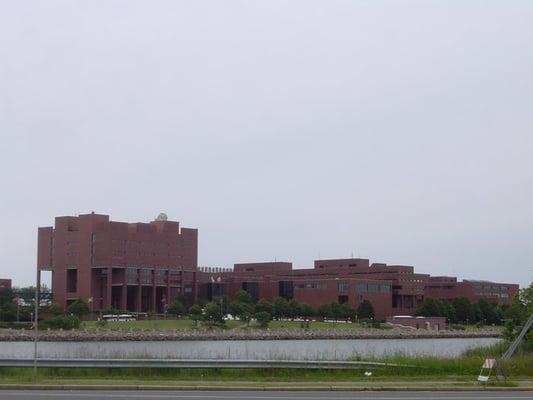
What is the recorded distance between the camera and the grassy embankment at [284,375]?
29.5 metres

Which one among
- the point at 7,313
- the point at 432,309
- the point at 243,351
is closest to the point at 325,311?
the point at 432,309

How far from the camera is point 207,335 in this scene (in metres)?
132

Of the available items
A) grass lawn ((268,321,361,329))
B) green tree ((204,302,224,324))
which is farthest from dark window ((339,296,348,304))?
green tree ((204,302,224,324))

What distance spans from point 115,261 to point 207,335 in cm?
4510

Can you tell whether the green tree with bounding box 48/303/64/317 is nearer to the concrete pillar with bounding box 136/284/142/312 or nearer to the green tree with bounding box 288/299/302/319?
the concrete pillar with bounding box 136/284/142/312

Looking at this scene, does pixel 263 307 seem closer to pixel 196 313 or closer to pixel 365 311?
pixel 196 313

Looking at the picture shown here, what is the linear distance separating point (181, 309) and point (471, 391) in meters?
145

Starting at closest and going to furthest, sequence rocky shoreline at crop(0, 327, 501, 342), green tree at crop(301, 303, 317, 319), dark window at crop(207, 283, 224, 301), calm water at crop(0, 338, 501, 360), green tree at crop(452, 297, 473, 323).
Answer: calm water at crop(0, 338, 501, 360), rocky shoreline at crop(0, 327, 501, 342), green tree at crop(301, 303, 317, 319), green tree at crop(452, 297, 473, 323), dark window at crop(207, 283, 224, 301)

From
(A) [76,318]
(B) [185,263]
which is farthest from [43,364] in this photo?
(B) [185,263]

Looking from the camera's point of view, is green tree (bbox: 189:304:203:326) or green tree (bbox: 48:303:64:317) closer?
green tree (bbox: 189:304:203:326)

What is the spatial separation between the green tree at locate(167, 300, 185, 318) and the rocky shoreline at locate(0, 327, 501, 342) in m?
23.8

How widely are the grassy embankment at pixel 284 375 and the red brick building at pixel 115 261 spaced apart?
457 feet

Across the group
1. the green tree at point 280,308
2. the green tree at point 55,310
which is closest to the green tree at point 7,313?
the green tree at point 55,310

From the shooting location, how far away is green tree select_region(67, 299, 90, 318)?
157125 millimetres
